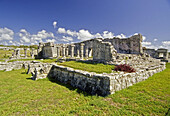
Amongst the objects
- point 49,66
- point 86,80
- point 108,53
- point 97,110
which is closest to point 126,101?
point 97,110

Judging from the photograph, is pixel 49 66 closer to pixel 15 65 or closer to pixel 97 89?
pixel 97 89

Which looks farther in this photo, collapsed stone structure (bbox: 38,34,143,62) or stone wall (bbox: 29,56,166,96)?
collapsed stone structure (bbox: 38,34,143,62)

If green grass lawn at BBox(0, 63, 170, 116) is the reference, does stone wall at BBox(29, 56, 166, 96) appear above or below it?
above

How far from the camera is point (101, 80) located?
5680 millimetres

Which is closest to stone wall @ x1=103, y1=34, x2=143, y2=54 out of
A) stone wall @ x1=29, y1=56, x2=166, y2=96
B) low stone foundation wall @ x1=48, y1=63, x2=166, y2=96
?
stone wall @ x1=29, y1=56, x2=166, y2=96

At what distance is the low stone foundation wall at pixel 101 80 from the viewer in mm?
5422

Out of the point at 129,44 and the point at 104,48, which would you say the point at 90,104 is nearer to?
the point at 104,48

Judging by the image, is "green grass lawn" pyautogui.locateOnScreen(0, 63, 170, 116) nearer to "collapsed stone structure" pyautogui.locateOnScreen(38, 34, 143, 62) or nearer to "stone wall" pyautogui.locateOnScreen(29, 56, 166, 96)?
"stone wall" pyautogui.locateOnScreen(29, 56, 166, 96)

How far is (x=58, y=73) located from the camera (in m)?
9.71

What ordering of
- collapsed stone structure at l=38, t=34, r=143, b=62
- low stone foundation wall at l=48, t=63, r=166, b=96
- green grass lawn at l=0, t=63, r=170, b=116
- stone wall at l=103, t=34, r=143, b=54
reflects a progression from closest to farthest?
green grass lawn at l=0, t=63, r=170, b=116 < low stone foundation wall at l=48, t=63, r=166, b=96 < collapsed stone structure at l=38, t=34, r=143, b=62 < stone wall at l=103, t=34, r=143, b=54

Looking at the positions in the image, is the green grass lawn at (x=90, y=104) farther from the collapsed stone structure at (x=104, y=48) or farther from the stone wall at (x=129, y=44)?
the stone wall at (x=129, y=44)

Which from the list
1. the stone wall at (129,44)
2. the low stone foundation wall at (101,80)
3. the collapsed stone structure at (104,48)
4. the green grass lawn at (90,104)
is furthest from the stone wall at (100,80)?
the stone wall at (129,44)

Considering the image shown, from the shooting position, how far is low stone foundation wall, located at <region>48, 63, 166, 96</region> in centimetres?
542

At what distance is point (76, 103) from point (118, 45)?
2564 cm
